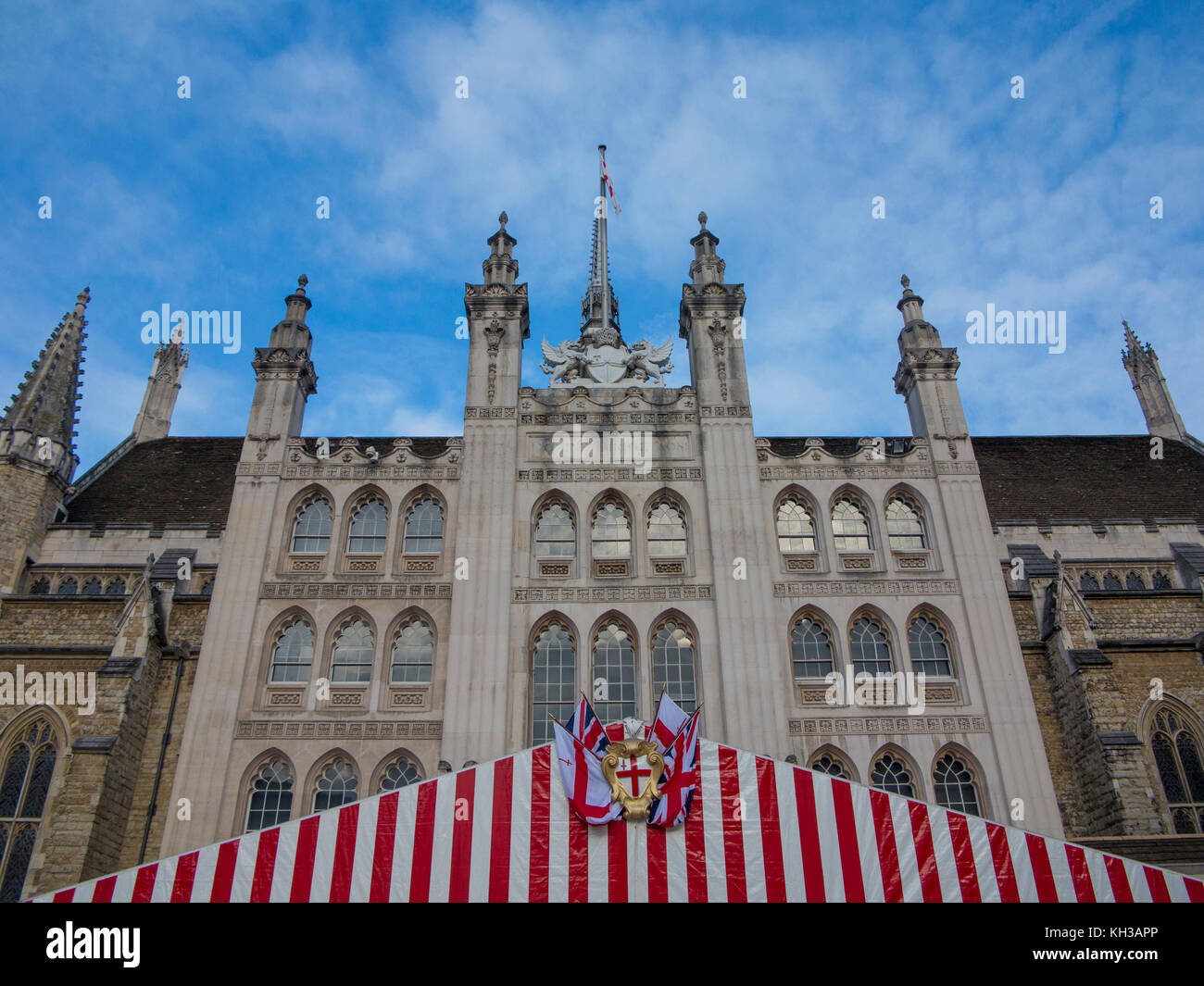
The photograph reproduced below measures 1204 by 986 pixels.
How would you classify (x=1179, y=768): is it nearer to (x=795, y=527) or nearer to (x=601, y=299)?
→ (x=795, y=527)

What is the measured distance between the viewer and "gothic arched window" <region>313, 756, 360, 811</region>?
769 inches

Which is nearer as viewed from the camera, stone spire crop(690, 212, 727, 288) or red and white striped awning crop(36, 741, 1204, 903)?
red and white striped awning crop(36, 741, 1204, 903)

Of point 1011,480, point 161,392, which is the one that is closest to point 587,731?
point 1011,480

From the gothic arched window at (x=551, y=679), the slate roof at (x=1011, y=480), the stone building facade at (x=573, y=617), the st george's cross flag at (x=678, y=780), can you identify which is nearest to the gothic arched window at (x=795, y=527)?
the stone building facade at (x=573, y=617)

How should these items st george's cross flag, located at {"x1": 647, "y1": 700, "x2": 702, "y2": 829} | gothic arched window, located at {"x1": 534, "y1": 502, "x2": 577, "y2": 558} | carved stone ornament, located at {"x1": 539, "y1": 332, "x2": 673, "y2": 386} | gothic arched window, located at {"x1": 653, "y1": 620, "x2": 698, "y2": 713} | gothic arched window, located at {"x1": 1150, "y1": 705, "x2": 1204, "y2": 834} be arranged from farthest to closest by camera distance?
carved stone ornament, located at {"x1": 539, "y1": 332, "x2": 673, "y2": 386} < gothic arched window, located at {"x1": 534, "y1": 502, "x2": 577, "y2": 558} < gothic arched window, located at {"x1": 1150, "y1": 705, "x2": 1204, "y2": 834} < gothic arched window, located at {"x1": 653, "y1": 620, "x2": 698, "y2": 713} < st george's cross flag, located at {"x1": 647, "y1": 700, "x2": 702, "y2": 829}

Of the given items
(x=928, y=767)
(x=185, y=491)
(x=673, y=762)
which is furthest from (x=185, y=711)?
(x=928, y=767)

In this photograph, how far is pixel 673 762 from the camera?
1432 centimetres

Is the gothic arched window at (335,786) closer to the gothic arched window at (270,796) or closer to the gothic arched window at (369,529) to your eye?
the gothic arched window at (270,796)

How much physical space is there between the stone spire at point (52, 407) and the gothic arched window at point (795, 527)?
22.0 metres

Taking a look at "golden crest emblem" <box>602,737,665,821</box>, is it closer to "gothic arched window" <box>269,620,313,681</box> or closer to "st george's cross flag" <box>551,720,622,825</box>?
"st george's cross flag" <box>551,720,622,825</box>

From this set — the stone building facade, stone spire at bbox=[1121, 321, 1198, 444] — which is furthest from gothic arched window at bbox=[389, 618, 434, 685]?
stone spire at bbox=[1121, 321, 1198, 444]

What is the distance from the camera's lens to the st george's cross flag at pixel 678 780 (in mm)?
13922

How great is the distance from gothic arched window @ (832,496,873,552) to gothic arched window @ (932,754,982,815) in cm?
547
